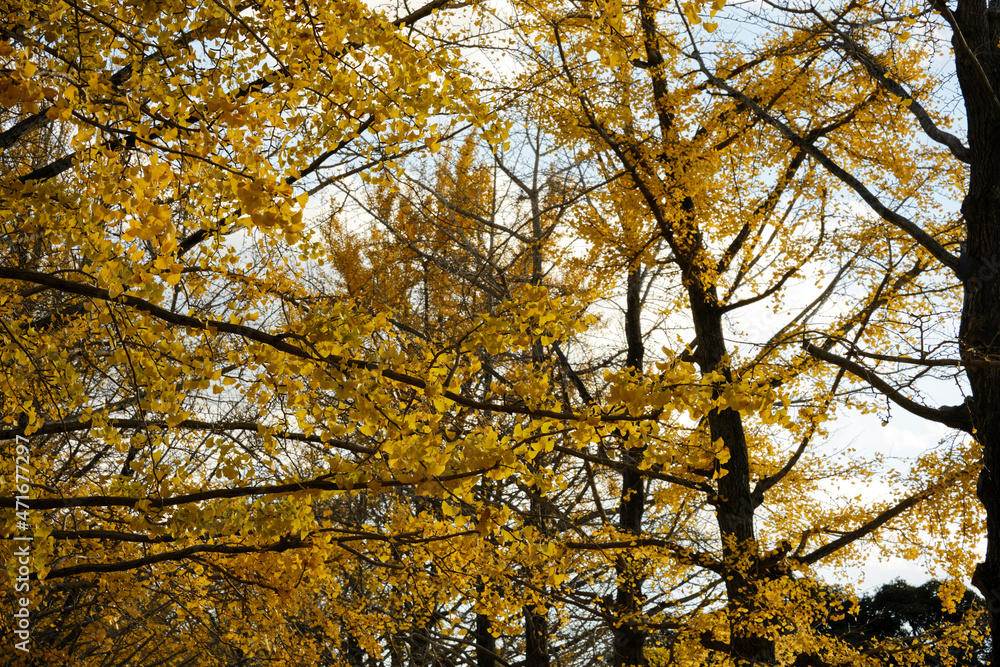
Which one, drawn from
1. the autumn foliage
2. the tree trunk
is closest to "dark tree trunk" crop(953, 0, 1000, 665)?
the autumn foliage

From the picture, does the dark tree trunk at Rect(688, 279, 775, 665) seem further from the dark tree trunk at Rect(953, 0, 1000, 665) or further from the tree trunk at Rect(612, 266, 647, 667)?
the dark tree trunk at Rect(953, 0, 1000, 665)

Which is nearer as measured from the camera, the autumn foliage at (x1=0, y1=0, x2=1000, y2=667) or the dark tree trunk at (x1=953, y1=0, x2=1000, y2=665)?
the autumn foliage at (x1=0, y1=0, x2=1000, y2=667)

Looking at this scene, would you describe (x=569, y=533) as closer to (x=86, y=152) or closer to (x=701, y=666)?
(x=701, y=666)

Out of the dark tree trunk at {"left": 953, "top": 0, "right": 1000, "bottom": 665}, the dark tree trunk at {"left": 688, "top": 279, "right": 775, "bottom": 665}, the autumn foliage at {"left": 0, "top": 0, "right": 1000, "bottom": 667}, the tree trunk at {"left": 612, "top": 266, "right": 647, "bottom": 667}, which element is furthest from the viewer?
the tree trunk at {"left": 612, "top": 266, "right": 647, "bottom": 667}

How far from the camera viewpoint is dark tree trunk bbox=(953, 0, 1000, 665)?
485 cm

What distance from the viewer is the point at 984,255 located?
16.9 feet

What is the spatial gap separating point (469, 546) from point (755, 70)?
6.16 m

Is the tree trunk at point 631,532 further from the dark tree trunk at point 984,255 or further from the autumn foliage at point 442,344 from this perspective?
the dark tree trunk at point 984,255

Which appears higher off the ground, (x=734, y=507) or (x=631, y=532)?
(x=734, y=507)

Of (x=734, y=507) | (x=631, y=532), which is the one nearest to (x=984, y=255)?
(x=734, y=507)

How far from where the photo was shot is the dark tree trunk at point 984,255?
15.9 feet

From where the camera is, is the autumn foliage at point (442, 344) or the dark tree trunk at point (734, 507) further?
the dark tree trunk at point (734, 507)

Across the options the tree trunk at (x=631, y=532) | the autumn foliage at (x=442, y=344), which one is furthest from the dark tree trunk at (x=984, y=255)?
the tree trunk at (x=631, y=532)

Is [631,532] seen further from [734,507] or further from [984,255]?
[984,255]
